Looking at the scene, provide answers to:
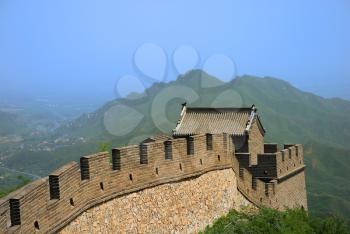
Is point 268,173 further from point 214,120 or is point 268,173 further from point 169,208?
point 169,208

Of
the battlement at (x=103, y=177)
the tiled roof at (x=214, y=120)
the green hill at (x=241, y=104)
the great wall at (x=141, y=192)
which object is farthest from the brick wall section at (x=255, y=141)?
the green hill at (x=241, y=104)

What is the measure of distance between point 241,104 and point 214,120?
73.8 m

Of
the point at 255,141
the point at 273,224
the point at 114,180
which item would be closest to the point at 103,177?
the point at 114,180

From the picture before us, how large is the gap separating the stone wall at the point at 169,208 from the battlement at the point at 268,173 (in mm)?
675

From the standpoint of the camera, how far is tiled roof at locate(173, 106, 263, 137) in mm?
24016

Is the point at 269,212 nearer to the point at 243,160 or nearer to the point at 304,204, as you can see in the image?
the point at 243,160

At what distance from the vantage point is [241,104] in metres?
97.9

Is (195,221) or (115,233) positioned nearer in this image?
(115,233)

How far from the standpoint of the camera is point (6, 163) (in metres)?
64.9

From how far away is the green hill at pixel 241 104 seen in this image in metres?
67.8

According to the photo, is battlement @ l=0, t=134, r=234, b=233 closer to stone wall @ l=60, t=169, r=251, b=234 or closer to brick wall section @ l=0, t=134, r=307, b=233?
brick wall section @ l=0, t=134, r=307, b=233

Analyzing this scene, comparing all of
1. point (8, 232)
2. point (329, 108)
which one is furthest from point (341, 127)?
point (8, 232)

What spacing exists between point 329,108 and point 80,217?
157611mm

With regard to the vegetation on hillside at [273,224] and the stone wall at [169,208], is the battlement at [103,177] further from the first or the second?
the vegetation on hillside at [273,224]
